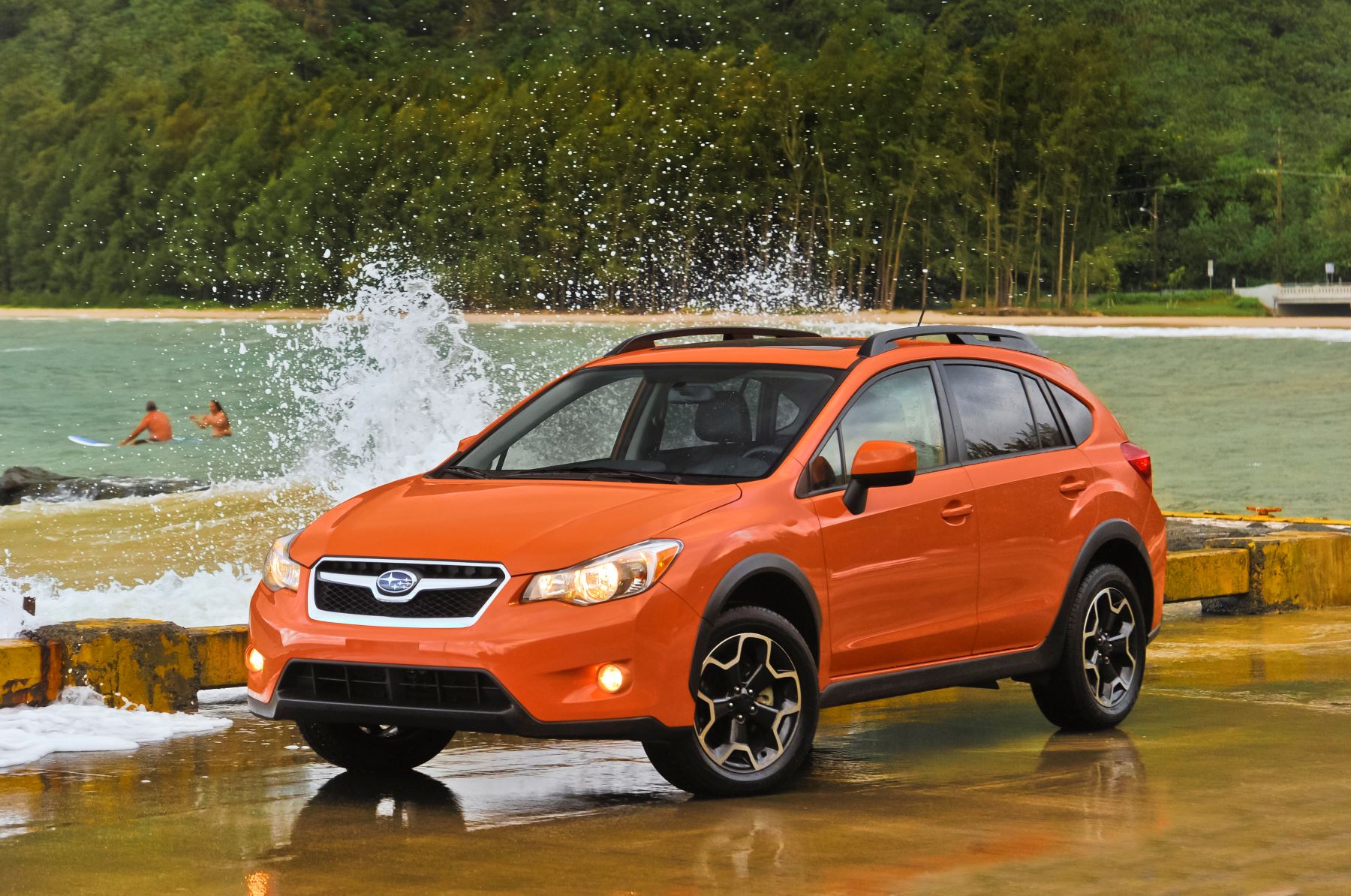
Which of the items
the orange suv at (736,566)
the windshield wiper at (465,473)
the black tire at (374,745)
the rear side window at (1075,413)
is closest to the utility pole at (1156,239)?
the rear side window at (1075,413)

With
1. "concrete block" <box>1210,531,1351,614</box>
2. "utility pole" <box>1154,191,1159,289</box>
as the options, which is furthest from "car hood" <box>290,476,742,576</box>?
"utility pole" <box>1154,191,1159,289</box>

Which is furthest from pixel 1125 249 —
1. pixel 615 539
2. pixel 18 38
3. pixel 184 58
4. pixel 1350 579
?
pixel 615 539

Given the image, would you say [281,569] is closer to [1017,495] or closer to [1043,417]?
[1017,495]

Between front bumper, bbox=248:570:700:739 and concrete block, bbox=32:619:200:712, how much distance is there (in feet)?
7.59

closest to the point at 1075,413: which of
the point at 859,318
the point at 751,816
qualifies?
the point at 751,816

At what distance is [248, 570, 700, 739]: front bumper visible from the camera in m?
6.45

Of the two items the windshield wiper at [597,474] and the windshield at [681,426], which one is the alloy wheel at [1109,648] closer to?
the windshield at [681,426]

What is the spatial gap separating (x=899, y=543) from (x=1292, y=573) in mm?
6671

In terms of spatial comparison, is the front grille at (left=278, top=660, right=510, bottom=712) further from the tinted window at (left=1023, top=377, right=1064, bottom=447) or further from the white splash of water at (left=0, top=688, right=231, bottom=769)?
the tinted window at (left=1023, top=377, right=1064, bottom=447)

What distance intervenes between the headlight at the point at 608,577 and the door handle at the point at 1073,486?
2447 millimetres

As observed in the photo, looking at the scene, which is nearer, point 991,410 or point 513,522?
point 513,522

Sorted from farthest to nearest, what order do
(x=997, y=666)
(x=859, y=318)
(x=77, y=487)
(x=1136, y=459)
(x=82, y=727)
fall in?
Answer: (x=859, y=318), (x=77, y=487), (x=1136, y=459), (x=82, y=727), (x=997, y=666)

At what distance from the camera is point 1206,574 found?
1277 centimetres

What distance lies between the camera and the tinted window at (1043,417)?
8.63m
